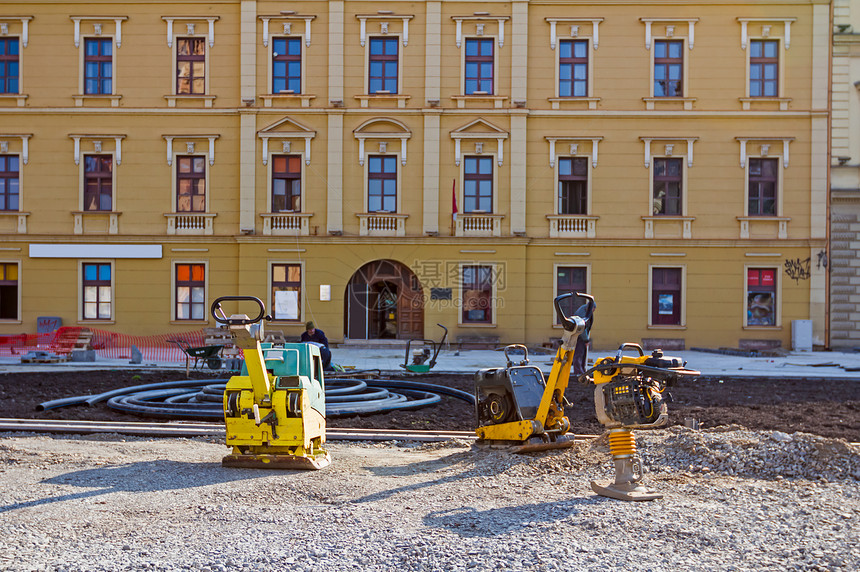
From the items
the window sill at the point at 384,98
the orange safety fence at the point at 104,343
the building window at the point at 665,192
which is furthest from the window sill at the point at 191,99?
the building window at the point at 665,192

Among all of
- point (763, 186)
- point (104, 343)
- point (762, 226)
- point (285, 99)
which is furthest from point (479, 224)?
point (104, 343)

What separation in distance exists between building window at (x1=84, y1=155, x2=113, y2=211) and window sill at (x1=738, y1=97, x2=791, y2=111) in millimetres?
21451

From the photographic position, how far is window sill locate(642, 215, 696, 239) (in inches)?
1079

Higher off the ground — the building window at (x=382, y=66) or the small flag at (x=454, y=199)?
the building window at (x=382, y=66)

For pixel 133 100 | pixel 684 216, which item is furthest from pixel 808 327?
pixel 133 100

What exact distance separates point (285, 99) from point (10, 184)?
983cm

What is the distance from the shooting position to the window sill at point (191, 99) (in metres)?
27.7

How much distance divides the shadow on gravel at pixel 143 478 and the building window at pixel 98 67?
23.2 metres

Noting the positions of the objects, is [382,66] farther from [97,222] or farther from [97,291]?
[97,291]

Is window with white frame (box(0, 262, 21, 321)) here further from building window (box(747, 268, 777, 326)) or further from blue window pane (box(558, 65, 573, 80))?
building window (box(747, 268, 777, 326))

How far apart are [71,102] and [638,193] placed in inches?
762

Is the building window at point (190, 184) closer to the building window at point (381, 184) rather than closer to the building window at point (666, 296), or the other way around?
the building window at point (381, 184)

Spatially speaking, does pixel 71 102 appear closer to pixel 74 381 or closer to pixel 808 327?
pixel 74 381

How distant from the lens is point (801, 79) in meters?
27.6
